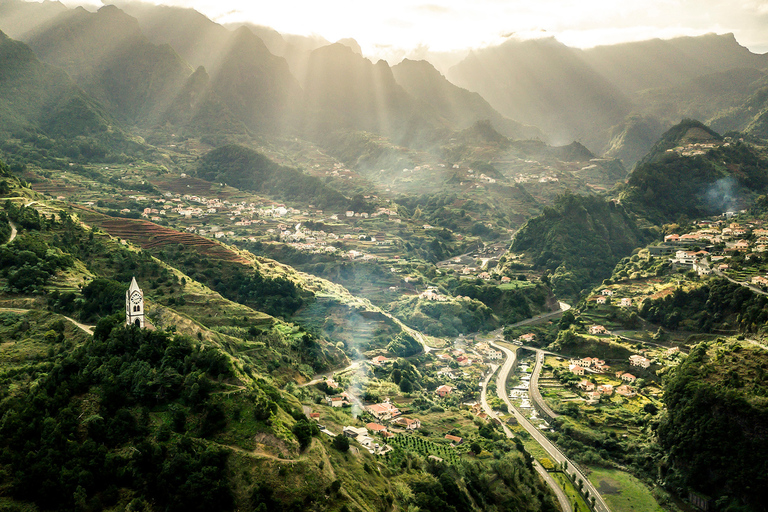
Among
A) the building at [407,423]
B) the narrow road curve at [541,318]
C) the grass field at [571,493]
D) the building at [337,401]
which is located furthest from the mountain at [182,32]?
the grass field at [571,493]

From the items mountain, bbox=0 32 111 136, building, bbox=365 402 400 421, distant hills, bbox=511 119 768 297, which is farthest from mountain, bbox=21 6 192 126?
building, bbox=365 402 400 421

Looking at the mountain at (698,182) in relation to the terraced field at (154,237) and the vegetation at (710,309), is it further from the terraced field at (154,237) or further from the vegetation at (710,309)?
the terraced field at (154,237)

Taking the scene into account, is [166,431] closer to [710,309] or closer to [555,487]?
[555,487]

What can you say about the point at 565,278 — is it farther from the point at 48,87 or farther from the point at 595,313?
the point at 48,87

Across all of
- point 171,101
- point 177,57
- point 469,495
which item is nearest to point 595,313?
point 469,495

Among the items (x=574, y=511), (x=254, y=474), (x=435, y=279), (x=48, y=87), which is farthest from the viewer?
(x=48, y=87)

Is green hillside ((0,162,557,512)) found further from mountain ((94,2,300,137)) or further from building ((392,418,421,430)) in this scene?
mountain ((94,2,300,137))

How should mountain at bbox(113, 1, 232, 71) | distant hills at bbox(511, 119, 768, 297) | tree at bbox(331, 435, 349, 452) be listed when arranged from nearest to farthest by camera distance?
tree at bbox(331, 435, 349, 452) → distant hills at bbox(511, 119, 768, 297) → mountain at bbox(113, 1, 232, 71)
